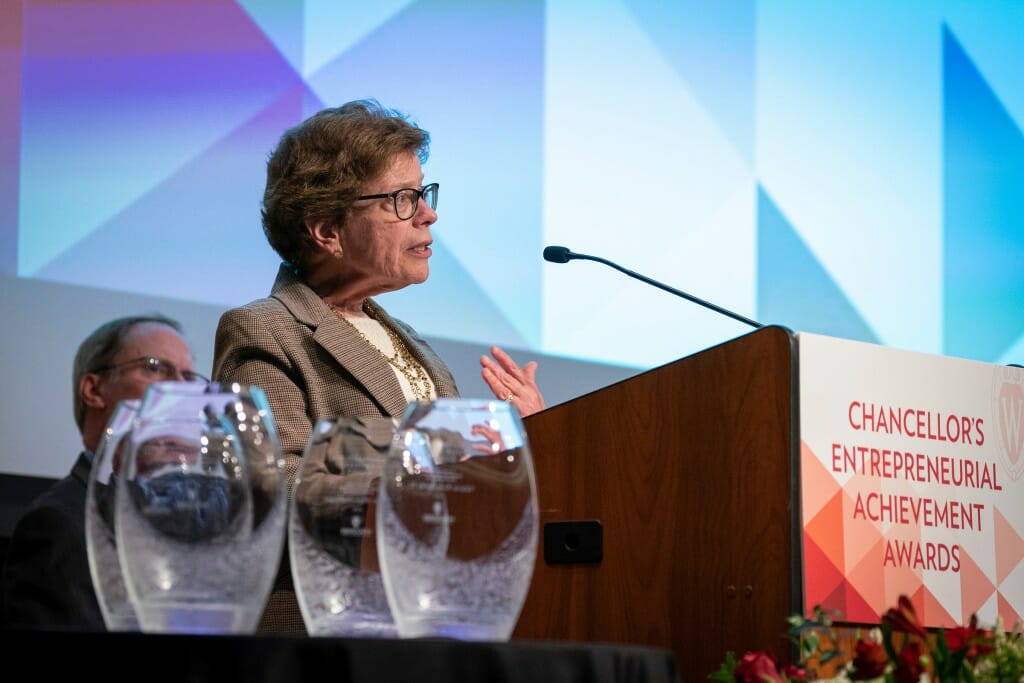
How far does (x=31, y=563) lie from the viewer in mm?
2215

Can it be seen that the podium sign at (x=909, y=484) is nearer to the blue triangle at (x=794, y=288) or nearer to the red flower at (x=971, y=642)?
the red flower at (x=971, y=642)

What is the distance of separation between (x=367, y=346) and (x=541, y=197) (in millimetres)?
1485

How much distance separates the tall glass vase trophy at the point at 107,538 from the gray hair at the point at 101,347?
2217 millimetres

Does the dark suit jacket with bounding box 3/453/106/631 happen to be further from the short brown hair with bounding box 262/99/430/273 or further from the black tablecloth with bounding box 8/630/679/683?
the black tablecloth with bounding box 8/630/679/683

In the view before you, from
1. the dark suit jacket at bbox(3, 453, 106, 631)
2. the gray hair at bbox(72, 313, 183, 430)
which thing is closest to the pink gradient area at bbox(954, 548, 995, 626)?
the dark suit jacket at bbox(3, 453, 106, 631)

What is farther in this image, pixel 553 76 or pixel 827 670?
pixel 553 76

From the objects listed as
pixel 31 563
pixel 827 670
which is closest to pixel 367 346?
pixel 31 563

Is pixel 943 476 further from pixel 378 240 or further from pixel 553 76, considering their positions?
pixel 553 76

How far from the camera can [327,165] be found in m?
2.69

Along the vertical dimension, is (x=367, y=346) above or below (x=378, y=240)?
below

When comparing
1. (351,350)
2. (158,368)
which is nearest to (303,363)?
(351,350)

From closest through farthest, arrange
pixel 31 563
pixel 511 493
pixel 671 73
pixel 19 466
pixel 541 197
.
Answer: pixel 511 493
pixel 31 563
pixel 19 466
pixel 541 197
pixel 671 73

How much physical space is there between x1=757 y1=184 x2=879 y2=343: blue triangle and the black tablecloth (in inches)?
137

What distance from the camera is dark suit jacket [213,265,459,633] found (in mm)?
2260
